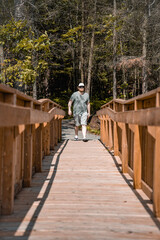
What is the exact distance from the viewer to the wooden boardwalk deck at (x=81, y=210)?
2.70 metres

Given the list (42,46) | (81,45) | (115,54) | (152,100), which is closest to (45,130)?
(42,46)

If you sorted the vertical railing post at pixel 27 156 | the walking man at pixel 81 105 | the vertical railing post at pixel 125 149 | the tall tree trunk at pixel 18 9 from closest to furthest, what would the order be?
the vertical railing post at pixel 27 156, the vertical railing post at pixel 125 149, the walking man at pixel 81 105, the tall tree trunk at pixel 18 9

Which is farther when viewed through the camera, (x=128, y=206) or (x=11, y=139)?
(x=128, y=206)

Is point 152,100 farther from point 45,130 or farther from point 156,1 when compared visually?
point 156,1

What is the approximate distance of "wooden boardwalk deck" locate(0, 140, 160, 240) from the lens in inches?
106

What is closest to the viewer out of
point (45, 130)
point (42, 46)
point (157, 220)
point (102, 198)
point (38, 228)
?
point (38, 228)

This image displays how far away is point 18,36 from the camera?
9625mm

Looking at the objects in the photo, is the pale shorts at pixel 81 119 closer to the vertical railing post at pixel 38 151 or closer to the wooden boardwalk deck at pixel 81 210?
the wooden boardwalk deck at pixel 81 210

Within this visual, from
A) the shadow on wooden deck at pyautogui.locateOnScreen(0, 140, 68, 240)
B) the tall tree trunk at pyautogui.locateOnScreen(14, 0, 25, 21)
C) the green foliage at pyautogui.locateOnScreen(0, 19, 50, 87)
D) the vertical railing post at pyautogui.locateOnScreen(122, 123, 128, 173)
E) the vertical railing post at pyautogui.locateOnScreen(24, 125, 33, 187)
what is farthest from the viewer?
the tall tree trunk at pyautogui.locateOnScreen(14, 0, 25, 21)

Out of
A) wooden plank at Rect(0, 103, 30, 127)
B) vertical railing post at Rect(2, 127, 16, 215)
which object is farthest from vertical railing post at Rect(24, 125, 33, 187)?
wooden plank at Rect(0, 103, 30, 127)

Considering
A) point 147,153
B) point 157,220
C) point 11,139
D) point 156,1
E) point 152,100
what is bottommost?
point 157,220

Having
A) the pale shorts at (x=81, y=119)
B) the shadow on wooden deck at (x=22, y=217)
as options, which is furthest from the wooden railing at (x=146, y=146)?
the pale shorts at (x=81, y=119)

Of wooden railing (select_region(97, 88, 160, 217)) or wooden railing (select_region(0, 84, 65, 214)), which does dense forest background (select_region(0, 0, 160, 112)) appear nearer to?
wooden railing (select_region(0, 84, 65, 214))

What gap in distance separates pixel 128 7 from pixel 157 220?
20558 mm
